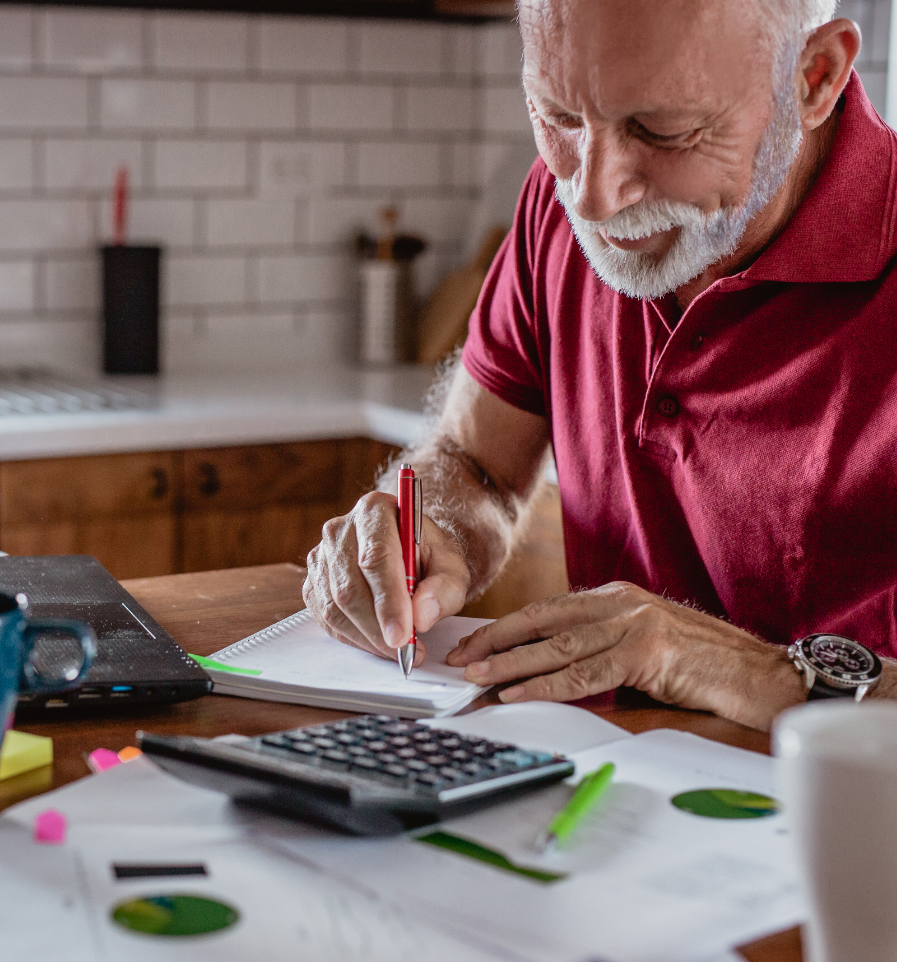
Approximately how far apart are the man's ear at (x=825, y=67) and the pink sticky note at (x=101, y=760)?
86 cm

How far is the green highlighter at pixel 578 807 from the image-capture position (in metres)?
0.71

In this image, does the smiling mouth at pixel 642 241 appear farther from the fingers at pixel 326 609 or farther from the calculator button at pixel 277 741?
the calculator button at pixel 277 741

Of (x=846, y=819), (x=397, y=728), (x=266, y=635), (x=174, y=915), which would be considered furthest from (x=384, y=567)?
(x=846, y=819)

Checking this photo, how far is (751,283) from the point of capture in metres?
1.32

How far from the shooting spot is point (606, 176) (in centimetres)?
119

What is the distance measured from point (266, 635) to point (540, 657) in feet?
0.88

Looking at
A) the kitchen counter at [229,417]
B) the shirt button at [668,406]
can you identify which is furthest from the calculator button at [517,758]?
the kitchen counter at [229,417]

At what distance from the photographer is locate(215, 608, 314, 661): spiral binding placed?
110 cm

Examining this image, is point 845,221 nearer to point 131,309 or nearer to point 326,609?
point 326,609

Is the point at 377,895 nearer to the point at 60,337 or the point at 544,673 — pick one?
the point at 544,673

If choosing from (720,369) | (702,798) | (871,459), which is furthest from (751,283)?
(702,798)

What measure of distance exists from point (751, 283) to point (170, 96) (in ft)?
6.22

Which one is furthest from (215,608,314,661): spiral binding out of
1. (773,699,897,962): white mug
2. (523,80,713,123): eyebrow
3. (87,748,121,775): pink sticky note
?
(773,699,897,962): white mug

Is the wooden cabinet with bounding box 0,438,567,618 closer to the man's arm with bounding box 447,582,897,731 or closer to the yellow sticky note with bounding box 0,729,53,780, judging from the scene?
the man's arm with bounding box 447,582,897,731
